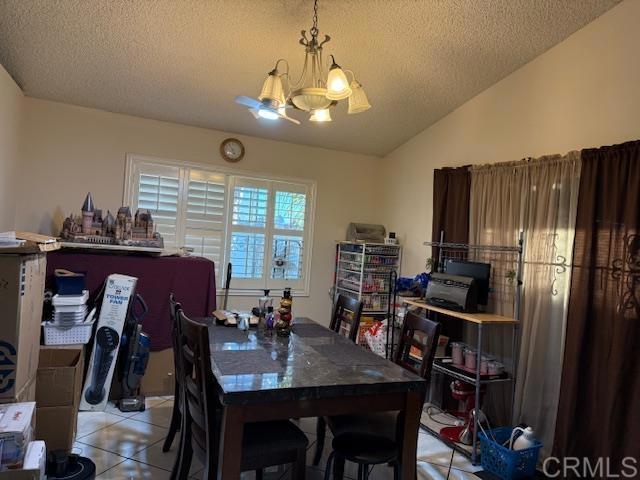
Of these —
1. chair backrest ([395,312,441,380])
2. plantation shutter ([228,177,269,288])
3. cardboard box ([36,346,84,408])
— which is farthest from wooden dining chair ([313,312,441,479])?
plantation shutter ([228,177,269,288])

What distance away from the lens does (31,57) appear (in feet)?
10.3

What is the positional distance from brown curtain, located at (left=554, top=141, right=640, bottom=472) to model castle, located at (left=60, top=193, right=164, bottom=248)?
122 inches

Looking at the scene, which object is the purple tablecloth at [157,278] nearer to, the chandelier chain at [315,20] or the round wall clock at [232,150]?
the round wall clock at [232,150]

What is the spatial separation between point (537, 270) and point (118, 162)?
12.4 ft

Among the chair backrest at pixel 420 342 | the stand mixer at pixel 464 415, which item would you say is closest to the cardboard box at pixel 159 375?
the chair backrest at pixel 420 342

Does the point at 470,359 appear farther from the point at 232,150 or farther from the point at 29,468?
the point at 232,150

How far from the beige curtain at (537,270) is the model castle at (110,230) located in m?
2.80

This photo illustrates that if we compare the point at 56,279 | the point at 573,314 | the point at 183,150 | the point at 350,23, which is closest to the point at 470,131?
the point at 350,23

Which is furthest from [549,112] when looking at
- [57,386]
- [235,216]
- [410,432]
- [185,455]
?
[57,386]

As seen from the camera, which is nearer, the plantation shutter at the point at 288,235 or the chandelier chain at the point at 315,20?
the chandelier chain at the point at 315,20

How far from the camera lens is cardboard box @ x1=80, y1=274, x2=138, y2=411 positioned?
3.04 meters

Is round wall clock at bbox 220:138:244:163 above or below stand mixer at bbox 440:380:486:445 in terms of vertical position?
above

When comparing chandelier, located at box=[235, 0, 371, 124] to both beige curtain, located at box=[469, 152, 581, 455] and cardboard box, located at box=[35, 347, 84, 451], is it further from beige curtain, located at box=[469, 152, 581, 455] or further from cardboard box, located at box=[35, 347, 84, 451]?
cardboard box, located at box=[35, 347, 84, 451]

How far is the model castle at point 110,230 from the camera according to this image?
331cm
